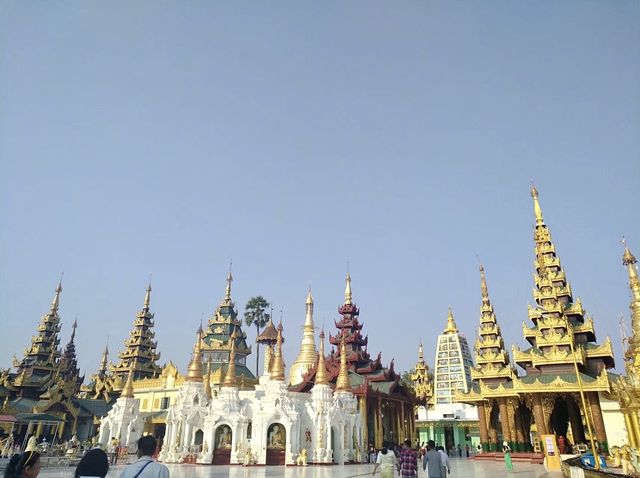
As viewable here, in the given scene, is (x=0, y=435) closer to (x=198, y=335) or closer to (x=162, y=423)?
(x=162, y=423)

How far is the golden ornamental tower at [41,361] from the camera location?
47188 mm

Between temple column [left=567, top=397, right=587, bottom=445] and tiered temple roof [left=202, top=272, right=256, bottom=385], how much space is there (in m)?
28.4

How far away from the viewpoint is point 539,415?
2875 centimetres

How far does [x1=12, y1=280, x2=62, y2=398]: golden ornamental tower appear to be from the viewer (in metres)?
47.2

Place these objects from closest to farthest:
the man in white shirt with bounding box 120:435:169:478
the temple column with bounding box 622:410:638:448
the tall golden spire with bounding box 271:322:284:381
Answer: the man in white shirt with bounding box 120:435:169:478 → the temple column with bounding box 622:410:638:448 → the tall golden spire with bounding box 271:322:284:381

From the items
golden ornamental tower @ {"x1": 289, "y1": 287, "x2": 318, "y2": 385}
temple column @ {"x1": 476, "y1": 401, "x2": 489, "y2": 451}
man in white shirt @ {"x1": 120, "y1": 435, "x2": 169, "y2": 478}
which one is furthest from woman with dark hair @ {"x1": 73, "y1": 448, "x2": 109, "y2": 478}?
golden ornamental tower @ {"x1": 289, "y1": 287, "x2": 318, "y2": 385}

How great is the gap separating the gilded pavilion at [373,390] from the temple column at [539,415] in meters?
10.0

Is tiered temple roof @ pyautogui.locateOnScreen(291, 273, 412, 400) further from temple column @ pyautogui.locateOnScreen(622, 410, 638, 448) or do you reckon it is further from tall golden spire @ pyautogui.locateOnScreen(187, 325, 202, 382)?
temple column @ pyautogui.locateOnScreen(622, 410, 638, 448)

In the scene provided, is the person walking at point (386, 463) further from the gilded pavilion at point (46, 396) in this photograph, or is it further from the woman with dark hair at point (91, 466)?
the gilded pavilion at point (46, 396)

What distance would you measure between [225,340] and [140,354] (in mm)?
12746

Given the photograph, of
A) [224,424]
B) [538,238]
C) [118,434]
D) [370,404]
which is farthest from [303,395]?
[538,238]

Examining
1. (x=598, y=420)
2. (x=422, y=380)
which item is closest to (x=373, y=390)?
(x=598, y=420)

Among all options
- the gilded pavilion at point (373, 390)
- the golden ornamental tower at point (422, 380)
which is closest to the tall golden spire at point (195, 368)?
the gilded pavilion at point (373, 390)

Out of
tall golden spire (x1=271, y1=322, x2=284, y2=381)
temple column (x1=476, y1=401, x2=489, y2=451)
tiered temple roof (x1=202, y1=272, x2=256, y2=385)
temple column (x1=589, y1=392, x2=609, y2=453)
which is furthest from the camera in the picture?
tiered temple roof (x1=202, y1=272, x2=256, y2=385)
